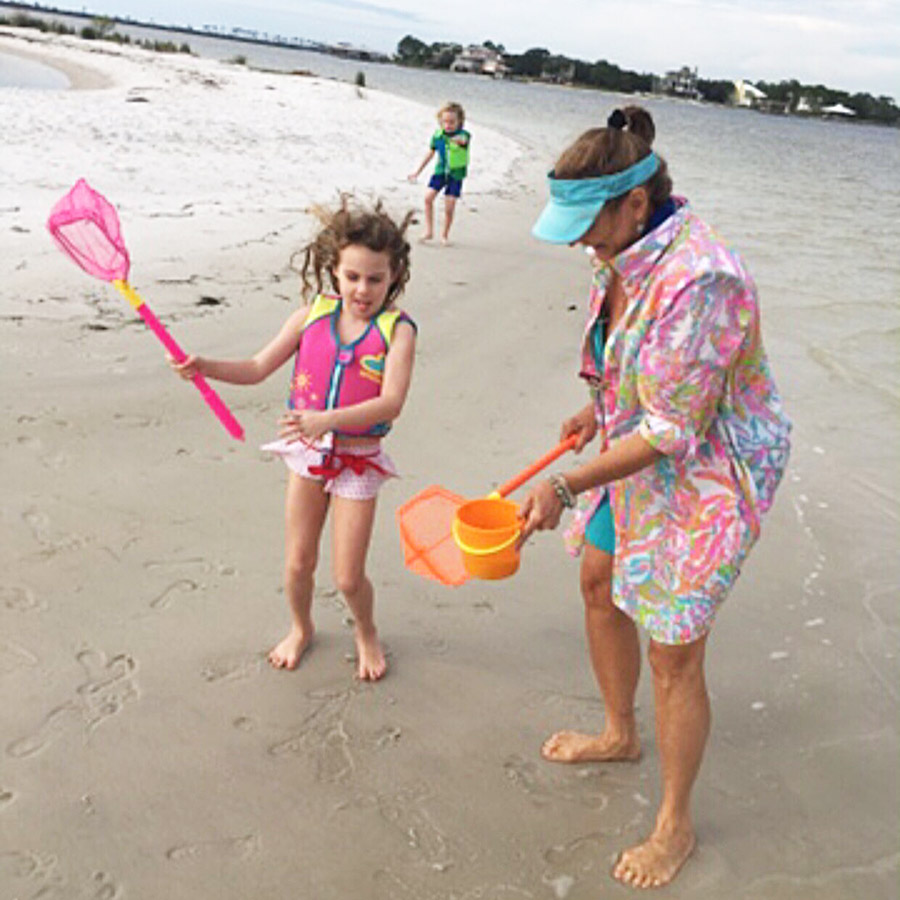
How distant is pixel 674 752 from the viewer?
8.36 feet

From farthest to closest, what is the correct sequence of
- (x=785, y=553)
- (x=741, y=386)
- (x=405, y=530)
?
(x=785, y=553) < (x=405, y=530) < (x=741, y=386)

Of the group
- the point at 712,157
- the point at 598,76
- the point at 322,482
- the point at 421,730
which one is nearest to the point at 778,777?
the point at 421,730

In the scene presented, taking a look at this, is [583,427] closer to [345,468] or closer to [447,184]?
[345,468]

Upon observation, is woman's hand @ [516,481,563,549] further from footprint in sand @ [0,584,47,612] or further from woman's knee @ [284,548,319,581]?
footprint in sand @ [0,584,47,612]

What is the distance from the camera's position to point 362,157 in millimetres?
15711

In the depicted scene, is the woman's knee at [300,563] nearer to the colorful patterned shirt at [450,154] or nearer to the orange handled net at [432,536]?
the orange handled net at [432,536]

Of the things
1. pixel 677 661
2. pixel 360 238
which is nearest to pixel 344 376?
pixel 360 238

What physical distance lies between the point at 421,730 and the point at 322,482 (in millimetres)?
801

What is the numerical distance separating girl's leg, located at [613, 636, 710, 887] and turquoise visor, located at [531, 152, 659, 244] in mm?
1001

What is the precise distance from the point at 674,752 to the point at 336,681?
115cm

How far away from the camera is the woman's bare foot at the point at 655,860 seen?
2580 millimetres

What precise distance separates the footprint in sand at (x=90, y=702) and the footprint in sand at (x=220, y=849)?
1.70ft

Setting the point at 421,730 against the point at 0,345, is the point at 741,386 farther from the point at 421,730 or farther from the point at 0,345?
the point at 0,345

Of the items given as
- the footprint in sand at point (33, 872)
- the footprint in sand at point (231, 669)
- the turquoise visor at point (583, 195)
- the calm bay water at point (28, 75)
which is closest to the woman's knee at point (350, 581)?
the footprint in sand at point (231, 669)
